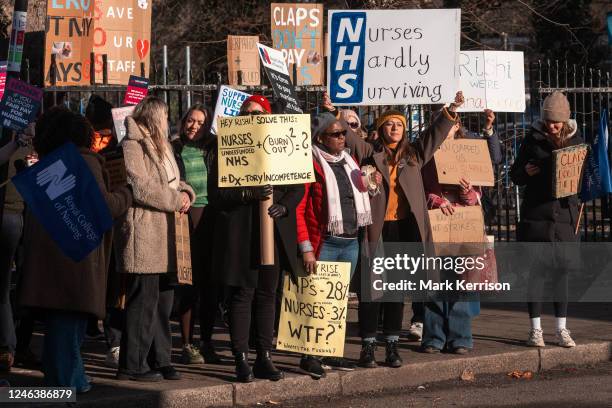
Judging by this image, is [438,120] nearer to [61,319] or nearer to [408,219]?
[408,219]

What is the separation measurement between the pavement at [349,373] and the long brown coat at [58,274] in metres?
0.65

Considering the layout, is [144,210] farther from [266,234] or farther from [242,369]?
[242,369]

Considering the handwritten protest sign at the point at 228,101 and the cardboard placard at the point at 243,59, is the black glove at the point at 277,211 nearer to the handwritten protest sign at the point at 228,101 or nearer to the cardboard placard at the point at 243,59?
the handwritten protest sign at the point at 228,101

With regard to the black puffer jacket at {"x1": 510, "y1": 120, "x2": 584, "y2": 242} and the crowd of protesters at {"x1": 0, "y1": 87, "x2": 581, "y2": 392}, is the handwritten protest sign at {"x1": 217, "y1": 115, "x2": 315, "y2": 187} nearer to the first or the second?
the crowd of protesters at {"x1": 0, "y1": 87, "x2": 581, "y2": 392}

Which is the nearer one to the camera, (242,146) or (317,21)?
(242,146)

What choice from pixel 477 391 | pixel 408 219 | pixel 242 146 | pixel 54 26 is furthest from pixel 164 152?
pixel 54 26

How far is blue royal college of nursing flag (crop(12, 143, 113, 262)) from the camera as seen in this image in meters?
7.23

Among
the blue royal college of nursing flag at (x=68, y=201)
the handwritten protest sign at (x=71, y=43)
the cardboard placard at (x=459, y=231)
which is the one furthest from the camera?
the handwritten protest sign at (x=71, y=43)

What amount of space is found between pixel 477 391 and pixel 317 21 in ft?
15.4

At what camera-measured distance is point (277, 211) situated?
8469 millimetres

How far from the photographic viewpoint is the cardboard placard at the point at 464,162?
986 cm

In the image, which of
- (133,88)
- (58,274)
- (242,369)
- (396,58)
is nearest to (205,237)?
(242,369)

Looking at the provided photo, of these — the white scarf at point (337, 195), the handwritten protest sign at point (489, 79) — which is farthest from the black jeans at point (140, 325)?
the handwritten protest sign at point (489, 79)

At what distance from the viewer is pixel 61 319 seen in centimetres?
751
